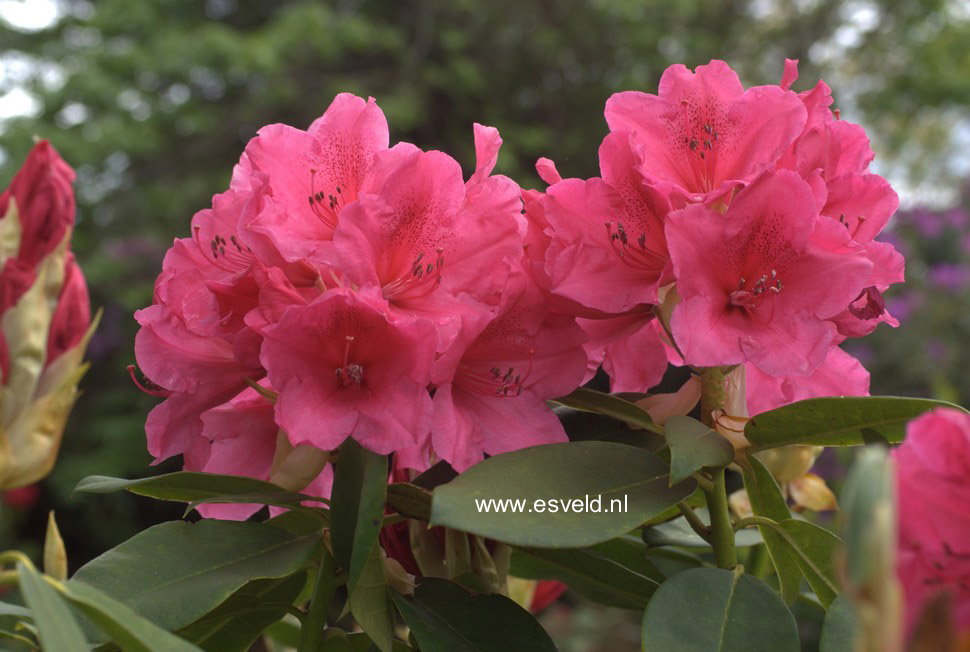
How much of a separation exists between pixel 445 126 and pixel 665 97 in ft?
21.6

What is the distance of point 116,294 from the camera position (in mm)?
5570

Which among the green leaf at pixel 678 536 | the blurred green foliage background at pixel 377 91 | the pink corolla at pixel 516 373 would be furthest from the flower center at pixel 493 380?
the blurred green foliage background at pixel 377 91

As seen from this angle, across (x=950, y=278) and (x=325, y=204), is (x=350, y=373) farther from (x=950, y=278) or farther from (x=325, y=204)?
(x=950, y=278)

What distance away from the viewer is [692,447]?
1.89 feet

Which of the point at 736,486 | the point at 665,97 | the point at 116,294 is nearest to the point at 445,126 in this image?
the point at 116,294

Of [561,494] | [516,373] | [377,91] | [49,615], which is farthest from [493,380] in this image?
[377,91]

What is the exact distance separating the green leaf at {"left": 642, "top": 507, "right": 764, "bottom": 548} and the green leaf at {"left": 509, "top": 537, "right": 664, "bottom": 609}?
2 centimetres

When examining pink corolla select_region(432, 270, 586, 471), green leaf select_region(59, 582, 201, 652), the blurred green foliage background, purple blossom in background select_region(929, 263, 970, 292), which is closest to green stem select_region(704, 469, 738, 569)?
pink corolla select_region(432, 270, 586, 471)

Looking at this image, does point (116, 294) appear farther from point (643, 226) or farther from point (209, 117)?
point (643, 226)

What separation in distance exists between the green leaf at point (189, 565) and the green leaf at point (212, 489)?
2cm

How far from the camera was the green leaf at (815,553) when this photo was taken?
2.10 ft

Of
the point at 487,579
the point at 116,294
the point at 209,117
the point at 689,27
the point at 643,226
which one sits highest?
the point at 643,226

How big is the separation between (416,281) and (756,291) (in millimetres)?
227

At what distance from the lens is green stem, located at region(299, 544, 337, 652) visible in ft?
2.05
